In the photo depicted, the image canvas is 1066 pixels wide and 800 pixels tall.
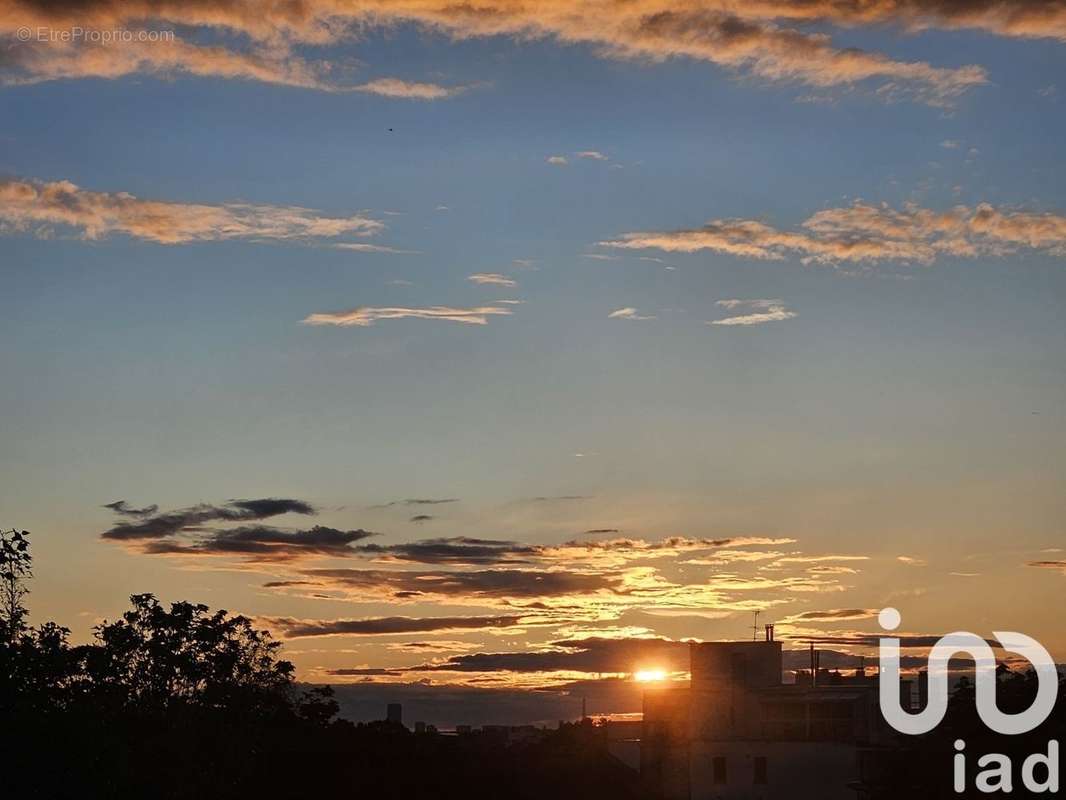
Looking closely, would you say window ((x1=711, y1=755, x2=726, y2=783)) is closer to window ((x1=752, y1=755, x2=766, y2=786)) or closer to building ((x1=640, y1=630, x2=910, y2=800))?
building ((x1=640, y1=630, x2=910, y2=800))

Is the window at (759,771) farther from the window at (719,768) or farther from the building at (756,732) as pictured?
the window at (719,768)

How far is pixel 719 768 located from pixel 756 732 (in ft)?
9.50

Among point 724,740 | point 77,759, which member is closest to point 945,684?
point 724,740

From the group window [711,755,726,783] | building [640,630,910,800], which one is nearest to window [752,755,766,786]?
building [640,630,910,800]

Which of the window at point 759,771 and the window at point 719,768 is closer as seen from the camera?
the window at point 759,771

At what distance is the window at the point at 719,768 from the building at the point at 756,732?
2.2 inches

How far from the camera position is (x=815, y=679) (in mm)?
97125

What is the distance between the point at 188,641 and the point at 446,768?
1663cm

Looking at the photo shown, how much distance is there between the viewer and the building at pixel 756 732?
3349 inches

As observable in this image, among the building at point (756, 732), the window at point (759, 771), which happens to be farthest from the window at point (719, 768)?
the window at point (759, 771)

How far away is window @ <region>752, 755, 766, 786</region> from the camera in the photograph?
8712 centimetres

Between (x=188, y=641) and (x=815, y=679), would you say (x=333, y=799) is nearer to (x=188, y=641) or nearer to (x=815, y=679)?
(x=188, y=641)

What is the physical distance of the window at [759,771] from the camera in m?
87.1

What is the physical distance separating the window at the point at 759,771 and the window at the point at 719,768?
2.01 metres
